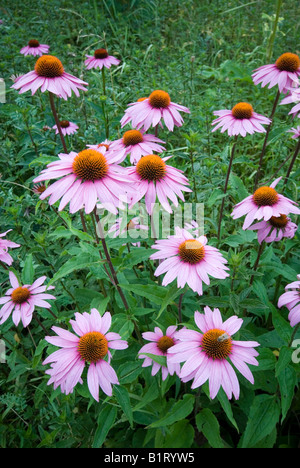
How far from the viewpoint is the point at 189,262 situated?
1104 millimetres

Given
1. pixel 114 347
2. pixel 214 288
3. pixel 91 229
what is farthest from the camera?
Answer: pixel 214 288

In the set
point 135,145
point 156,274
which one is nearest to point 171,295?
point 156,274

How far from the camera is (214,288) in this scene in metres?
1.75

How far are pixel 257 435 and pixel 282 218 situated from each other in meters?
0.68

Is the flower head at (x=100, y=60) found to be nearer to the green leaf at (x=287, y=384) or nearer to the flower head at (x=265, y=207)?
the flower head at (x=265, y=207)

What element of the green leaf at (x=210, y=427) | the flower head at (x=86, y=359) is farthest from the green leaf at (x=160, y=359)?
the green leaf at (x=210, y=427)

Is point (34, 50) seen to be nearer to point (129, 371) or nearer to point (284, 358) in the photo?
point (129, 371)

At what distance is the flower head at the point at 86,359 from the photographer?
3.41 ft

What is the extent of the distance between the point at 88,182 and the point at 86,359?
477 mm

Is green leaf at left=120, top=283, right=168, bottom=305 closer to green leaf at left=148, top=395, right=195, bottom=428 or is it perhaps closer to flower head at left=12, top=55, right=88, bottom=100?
green leaf at left=148, top=395, right=195, bottom=428

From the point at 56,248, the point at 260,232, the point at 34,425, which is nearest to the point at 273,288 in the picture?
the point at 260,232

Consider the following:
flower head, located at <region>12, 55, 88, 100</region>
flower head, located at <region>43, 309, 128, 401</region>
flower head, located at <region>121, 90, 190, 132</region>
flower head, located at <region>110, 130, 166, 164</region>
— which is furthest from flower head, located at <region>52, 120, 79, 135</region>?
flower head, located at <region>43, 309, 128, 401</region>

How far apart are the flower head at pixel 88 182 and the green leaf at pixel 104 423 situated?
0.63 metres
